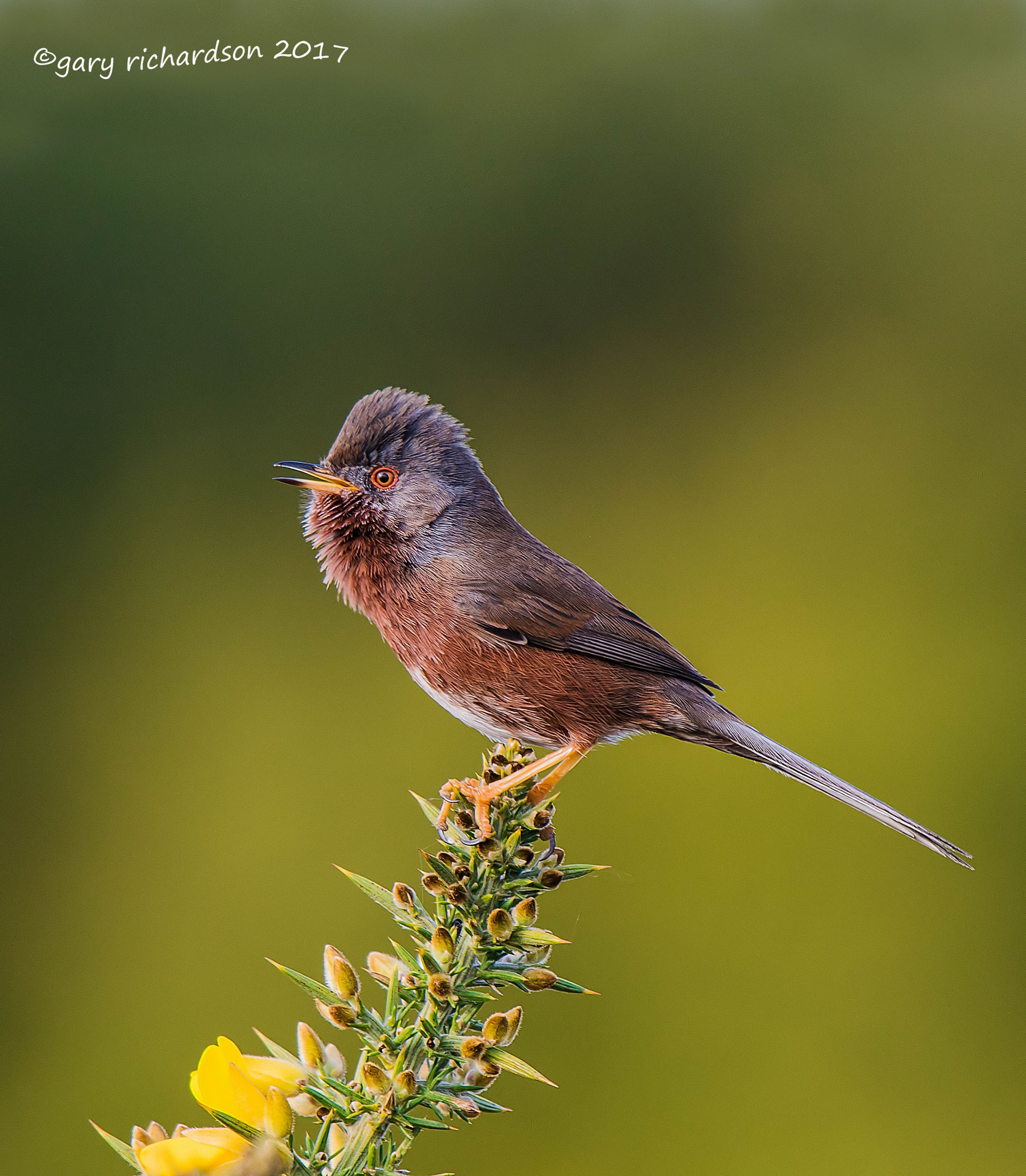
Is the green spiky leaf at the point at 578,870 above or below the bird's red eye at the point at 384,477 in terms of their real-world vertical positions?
below

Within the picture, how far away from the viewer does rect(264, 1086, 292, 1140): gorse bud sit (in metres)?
1.57

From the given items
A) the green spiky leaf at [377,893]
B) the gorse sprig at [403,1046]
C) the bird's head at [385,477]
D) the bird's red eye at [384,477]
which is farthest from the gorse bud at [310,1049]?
the bird's red eye at [384,477]

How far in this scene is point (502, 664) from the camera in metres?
2.90

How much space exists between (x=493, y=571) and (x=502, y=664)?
10.5 inches

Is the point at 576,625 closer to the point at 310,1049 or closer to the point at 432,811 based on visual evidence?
the point at 432,811

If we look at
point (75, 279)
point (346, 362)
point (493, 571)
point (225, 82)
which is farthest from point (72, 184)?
point (493, 571)

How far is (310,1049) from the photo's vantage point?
5.48ft

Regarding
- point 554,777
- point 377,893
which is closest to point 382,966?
point 377,893

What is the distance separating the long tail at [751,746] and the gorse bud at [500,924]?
1.23 m

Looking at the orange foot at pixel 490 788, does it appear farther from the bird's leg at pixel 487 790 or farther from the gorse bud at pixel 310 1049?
the gorse bud at pixel 310 1049

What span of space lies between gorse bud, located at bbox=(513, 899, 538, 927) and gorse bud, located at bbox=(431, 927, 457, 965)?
11 centimetres

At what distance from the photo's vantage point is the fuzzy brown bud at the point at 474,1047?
5.01ft

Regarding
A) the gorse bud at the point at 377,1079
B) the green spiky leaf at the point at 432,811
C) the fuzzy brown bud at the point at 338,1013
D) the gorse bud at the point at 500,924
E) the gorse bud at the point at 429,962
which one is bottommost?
the gorse bud at the point at 377,1079

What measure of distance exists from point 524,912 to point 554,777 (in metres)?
0.61
